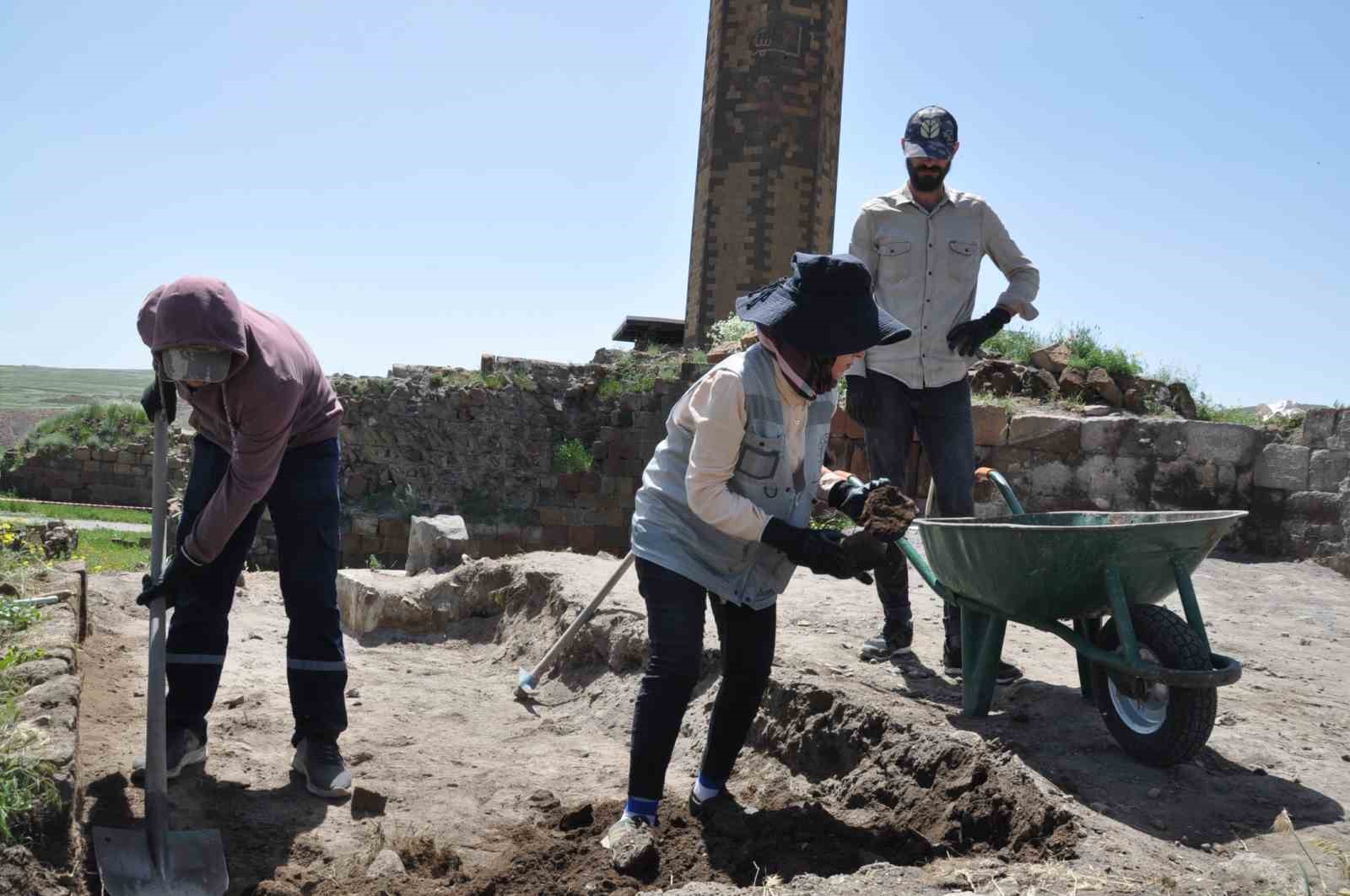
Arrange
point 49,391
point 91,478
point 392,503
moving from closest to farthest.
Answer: point 392,503, point 91,478, point 49,391

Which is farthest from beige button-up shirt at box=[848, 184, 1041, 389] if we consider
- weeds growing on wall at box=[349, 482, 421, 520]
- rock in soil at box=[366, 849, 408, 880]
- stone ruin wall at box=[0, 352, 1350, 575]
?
weeds growing on wall at box=[349, 482, 421, 520]

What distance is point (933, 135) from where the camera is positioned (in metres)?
4.41

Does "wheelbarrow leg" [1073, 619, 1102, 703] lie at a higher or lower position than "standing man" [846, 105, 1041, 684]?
lower

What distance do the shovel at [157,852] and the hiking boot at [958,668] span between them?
2.70m

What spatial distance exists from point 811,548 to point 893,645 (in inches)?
79.3

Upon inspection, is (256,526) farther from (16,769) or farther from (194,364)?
(16,769)

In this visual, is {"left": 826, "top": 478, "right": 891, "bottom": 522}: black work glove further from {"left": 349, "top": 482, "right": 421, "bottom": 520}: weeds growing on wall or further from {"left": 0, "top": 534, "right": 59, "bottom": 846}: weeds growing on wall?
{"left": 349, "top": 482, "right": 421, "bottom": 520}: weeds growing on wall

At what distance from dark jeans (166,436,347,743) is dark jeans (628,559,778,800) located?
117 cm

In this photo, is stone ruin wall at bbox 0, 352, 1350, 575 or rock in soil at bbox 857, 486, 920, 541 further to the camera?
stone ruin wall at bbox 0, 352, 1350, 575

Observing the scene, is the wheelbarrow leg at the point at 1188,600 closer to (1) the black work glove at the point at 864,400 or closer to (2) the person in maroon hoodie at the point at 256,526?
(1) the black work glove at the point at 864,400

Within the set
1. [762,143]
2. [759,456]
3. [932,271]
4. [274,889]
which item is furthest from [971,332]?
[762,143]

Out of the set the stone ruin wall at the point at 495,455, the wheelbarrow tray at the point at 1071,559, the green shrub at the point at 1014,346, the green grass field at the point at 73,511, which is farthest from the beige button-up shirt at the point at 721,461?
the green grass field at the point at 73,511

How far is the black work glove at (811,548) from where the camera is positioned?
2902 mm

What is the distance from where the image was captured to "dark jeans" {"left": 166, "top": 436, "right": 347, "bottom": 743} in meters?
3.62
